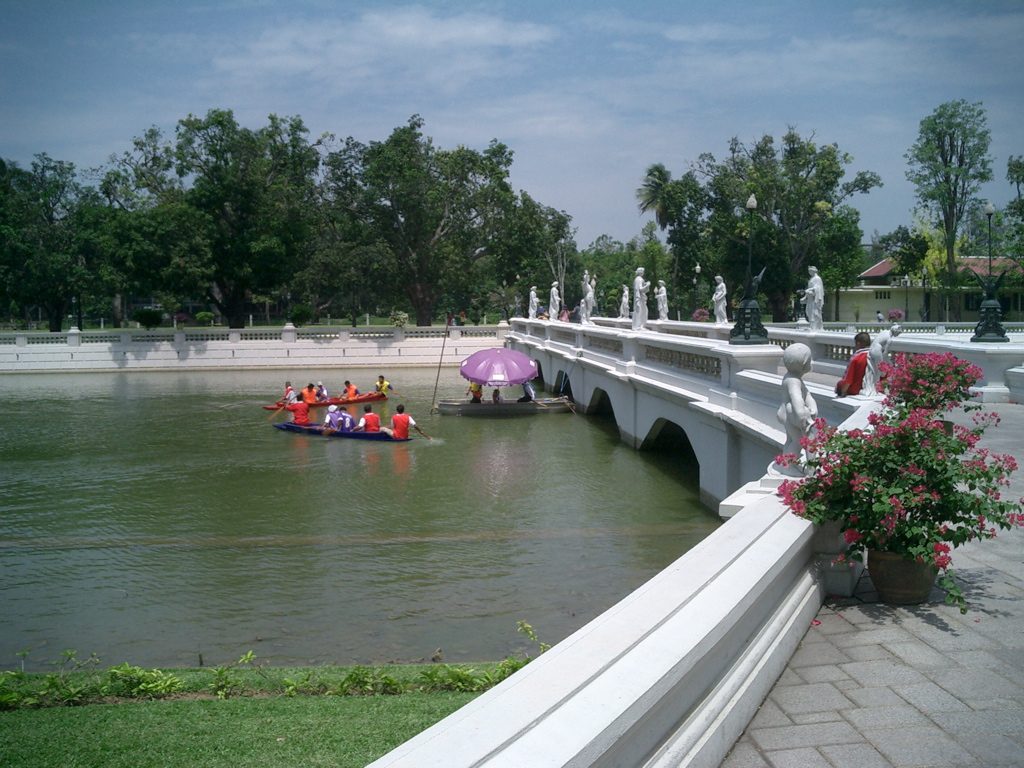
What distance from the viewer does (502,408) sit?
25188mm

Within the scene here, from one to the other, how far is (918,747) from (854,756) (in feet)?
0.93

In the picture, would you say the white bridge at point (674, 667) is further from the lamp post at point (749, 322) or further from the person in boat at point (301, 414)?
the person in boat at point (301, 414)

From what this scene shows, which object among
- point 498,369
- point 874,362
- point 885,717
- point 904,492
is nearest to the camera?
point 885,717

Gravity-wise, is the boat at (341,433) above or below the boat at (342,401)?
below

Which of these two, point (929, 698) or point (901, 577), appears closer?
point (929, 698)

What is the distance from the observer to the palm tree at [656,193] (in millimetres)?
55281

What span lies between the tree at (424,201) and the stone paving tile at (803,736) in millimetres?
43326

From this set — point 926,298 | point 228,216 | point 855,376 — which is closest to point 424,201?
point 228,216

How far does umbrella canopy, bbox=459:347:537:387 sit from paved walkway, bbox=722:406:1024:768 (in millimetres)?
18868

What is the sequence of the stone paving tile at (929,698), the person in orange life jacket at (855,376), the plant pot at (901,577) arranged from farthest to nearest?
the person in orange life jacket at (855,376)
the plant pot at (901,577)
the stone paving tile at (929,698)

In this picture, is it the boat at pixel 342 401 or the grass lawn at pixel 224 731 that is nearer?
the grass lawn at pixel 224 731

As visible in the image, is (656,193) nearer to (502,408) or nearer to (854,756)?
(502,408)

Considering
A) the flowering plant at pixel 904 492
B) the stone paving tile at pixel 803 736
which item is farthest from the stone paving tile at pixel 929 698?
the flowering plant at pixel 904 492

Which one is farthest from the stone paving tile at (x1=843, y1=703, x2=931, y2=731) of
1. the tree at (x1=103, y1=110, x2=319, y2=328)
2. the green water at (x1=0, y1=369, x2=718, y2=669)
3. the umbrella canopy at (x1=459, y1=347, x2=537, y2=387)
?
the tree at (x1=103, y1=110, x2=319, y2=328)
